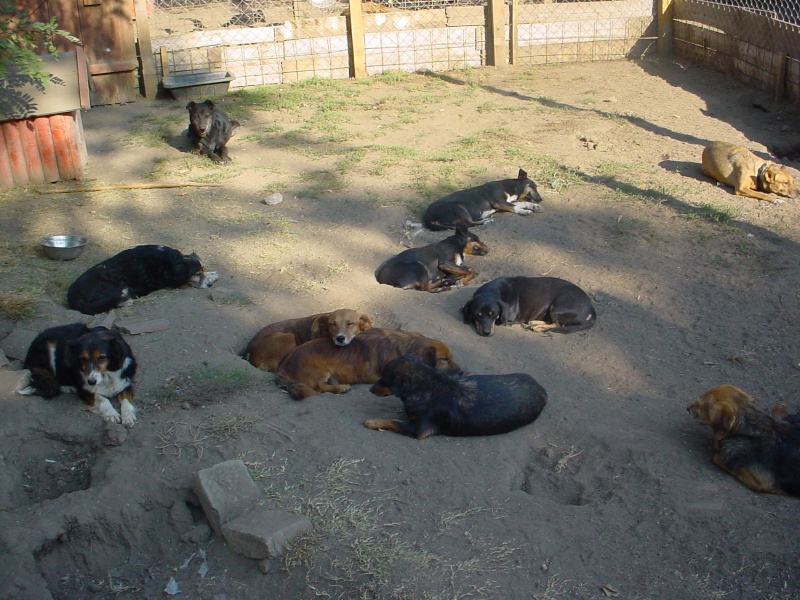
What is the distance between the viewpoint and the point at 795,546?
451 cm

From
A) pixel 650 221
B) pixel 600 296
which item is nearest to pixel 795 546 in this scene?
pixel 600 296

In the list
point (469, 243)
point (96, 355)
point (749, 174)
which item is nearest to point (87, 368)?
point (96, 355)

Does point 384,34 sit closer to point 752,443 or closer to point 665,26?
point 665,26

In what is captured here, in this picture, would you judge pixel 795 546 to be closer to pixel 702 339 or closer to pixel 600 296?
pixel 702 339

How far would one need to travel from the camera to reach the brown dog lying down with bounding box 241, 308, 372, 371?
6.70 m

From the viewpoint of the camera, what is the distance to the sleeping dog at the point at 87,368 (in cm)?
555

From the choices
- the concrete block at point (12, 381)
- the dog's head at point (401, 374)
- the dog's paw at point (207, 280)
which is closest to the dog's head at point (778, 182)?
the dog's head at point (401, 374)

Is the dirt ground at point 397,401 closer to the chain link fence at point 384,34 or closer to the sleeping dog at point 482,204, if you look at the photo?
the sleeping dog at point 482,204

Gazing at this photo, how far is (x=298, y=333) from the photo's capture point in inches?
277

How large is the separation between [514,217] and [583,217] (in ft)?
2.80

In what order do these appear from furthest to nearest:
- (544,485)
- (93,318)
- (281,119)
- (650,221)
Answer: (281,119) < (650,221) < (93,318) < (544,485)

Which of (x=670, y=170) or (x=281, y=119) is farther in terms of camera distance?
(x=281, y=119)

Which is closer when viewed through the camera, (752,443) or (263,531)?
(263,531)

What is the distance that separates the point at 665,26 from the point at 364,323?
1376 cm
